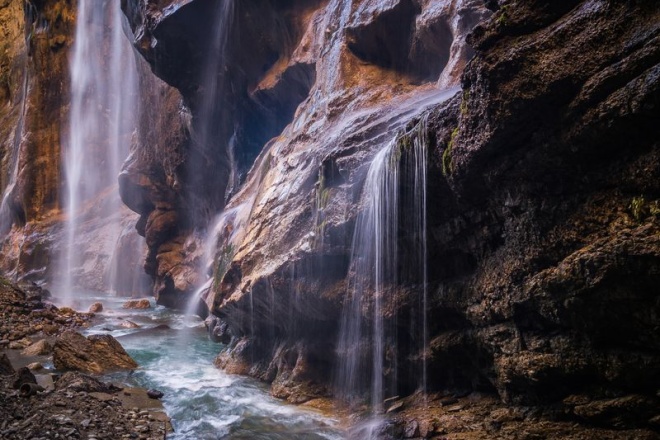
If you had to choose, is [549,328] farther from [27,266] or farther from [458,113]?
[27,266]

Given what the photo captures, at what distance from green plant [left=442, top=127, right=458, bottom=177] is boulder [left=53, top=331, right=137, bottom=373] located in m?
8.98

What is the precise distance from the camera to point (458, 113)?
6043mm

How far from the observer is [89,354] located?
10484mm

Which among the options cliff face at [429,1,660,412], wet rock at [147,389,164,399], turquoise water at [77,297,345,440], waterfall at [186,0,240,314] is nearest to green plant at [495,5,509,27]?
cliff face at [429,1,660,412]

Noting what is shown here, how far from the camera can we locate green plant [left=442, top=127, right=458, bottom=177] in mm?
6000

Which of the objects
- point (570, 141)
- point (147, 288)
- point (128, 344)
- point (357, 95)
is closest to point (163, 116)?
point (147, 288)

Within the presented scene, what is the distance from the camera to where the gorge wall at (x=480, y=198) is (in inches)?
169

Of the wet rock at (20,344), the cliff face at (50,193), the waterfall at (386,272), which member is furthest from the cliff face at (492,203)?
the cliff face at (50,193)

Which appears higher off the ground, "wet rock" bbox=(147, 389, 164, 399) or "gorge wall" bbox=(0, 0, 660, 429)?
"gorge wall" bbox=(0, 0, 660, 429)

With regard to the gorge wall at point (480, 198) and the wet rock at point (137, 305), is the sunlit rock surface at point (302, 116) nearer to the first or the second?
the gorge wall at point (480, 198)

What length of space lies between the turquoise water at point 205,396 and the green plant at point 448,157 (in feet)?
14.5

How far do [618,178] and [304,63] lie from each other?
43.0ft

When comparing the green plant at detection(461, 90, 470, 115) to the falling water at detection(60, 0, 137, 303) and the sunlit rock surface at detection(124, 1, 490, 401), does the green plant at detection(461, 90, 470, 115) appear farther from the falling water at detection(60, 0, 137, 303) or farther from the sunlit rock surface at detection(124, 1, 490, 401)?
the falling water at detection(60, 0, 137, 303)

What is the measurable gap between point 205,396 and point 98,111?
118 ft
